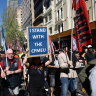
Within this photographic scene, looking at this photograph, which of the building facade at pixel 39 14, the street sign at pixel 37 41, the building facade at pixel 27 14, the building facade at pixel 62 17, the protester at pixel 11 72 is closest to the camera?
the street sign at pixel 37 41

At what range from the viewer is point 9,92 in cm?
700

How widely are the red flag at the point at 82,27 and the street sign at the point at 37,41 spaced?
1.10m

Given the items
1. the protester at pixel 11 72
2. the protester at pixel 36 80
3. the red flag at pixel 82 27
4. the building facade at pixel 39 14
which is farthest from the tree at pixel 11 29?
the protester at pixel 36 80

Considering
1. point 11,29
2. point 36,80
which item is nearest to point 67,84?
point 36,80

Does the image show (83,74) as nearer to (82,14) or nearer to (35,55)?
(35,55)

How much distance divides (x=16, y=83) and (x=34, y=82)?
82 centimetres

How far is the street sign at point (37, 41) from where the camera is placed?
21.9ft

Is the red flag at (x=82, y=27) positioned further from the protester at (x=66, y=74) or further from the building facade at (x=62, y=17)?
the building facade at (x=62, y=17)

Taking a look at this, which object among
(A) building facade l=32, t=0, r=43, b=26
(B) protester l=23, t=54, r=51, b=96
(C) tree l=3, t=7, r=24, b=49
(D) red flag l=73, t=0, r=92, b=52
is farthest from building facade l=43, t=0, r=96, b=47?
(B) protester l=23, t=54, r=51, b=96

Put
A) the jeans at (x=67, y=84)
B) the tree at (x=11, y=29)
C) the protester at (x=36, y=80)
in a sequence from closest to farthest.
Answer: the protester at (x=36, y=80)
the jeans at (x=67, y=84)
the tree at (x=11, y=29)

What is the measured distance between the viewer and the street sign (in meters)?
6.68

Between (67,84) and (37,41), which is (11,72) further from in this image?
(67,84)

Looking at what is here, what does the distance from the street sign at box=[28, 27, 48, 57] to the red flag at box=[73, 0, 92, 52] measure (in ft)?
3.61

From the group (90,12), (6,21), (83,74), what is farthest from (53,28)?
(83,74)
